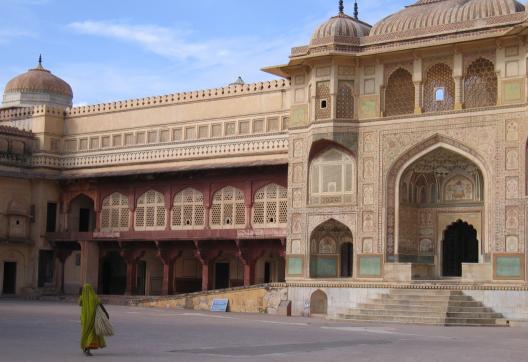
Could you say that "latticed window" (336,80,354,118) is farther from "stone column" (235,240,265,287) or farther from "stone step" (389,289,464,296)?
"stone column" (235,240,265,287)

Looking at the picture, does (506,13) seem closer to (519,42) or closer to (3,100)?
(519,42)

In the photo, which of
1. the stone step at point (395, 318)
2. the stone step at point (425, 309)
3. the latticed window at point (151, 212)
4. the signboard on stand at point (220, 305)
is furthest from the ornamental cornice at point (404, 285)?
the latticed window at point (151, 212)

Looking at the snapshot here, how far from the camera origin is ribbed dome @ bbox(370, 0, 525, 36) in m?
21.3

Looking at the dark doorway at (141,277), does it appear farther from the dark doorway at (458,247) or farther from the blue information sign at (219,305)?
the dark doorway at (458,247)

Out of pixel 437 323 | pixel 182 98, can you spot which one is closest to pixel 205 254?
pixel 182 98

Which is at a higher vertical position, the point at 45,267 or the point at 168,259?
the point at 168,259

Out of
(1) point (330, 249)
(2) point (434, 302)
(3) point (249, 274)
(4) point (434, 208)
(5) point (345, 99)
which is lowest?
(2) point (434, 302)

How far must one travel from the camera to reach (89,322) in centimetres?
1062

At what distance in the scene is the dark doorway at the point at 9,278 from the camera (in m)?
30.2

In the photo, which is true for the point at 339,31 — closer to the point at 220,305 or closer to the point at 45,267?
the point at 220,305

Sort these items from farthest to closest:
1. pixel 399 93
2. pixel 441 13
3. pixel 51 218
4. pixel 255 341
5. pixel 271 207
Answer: pixel 51 218
pixel 271 207
pixel 399 93
pixel 441 13
pixel 255 341

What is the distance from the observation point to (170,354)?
10.5 m

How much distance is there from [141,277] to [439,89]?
47.6 feet

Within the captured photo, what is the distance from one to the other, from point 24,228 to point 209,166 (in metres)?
7.68
